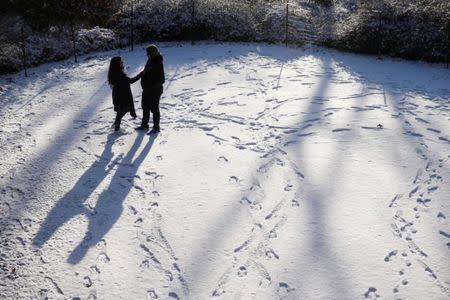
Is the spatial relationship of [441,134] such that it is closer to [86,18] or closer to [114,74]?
[114,74]

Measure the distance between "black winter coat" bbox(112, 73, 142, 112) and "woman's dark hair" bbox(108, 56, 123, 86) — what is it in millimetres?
60

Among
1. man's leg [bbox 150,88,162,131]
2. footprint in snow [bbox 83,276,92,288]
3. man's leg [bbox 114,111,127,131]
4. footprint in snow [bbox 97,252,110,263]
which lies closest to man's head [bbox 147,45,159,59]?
man's leg [bbox 150,88,162,131]

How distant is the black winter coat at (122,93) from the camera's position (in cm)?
852

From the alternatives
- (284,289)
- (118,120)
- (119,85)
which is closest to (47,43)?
(118,120)

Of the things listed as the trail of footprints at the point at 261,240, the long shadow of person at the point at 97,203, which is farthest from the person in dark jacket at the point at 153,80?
the trail of footprints at the point at 261,240

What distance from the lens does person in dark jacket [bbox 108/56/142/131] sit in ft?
27.4

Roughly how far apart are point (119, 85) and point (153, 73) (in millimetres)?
684

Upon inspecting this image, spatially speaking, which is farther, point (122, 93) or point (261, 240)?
point (122, 93)

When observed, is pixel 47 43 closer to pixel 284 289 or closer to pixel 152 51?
pixel 152 51

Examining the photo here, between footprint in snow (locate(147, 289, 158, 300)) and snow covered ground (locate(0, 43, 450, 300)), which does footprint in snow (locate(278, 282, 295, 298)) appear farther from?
footprint in snow (locate(147, 289, 158, 300))

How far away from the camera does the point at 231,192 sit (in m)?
7.10

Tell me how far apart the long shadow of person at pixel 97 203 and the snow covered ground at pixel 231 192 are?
0.03m

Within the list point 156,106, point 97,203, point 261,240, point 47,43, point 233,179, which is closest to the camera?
point 261,240

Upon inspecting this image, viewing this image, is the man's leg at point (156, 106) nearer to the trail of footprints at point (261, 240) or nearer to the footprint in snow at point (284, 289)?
the trail of footprints at point (261, 240)
